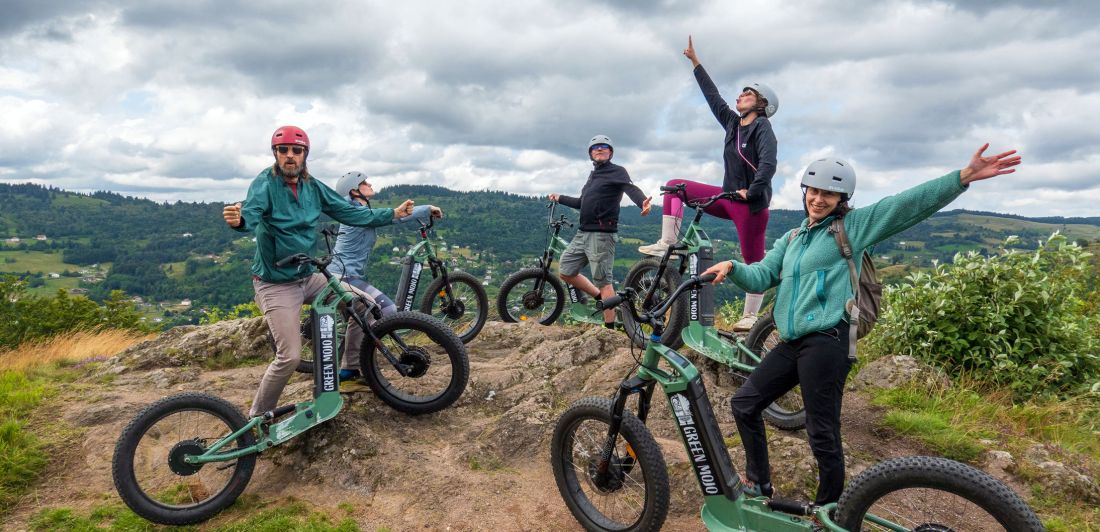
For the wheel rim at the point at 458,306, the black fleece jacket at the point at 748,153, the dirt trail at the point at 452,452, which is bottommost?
the dirt trail at the point at 452,452

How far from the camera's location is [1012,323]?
6996 millimetres

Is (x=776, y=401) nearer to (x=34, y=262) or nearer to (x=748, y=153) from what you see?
(x=748, y=153)

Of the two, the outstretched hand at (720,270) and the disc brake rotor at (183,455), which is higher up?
the outstretched hand at (720,270)

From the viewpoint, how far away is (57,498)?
4.88 meters

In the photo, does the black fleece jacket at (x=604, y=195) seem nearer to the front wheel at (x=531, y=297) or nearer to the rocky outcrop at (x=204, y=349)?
the front wheel at (x=531, y=297)

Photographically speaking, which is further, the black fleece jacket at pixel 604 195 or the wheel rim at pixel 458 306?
the wheel rim at pixel 458 306

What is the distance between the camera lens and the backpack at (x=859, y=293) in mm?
3379

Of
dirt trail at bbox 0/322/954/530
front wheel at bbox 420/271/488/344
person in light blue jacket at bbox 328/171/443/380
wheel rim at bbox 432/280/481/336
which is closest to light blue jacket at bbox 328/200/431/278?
person in light blue jacket at bbox 328/171/443/380

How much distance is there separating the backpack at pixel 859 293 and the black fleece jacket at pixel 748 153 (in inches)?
110

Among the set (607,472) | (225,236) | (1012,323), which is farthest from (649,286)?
(225,236)

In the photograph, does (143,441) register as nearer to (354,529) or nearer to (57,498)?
(57,498)

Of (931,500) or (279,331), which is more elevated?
(279,331)

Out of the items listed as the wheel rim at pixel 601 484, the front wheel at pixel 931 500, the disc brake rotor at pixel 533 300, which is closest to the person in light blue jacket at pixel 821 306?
the front wheel at pixel 931 500

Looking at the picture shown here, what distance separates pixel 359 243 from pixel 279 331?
272cm
